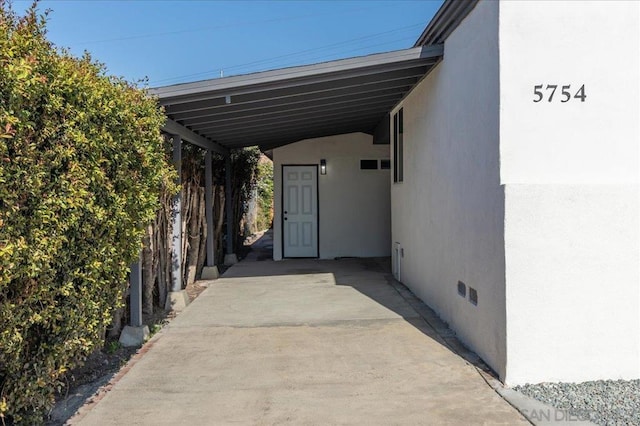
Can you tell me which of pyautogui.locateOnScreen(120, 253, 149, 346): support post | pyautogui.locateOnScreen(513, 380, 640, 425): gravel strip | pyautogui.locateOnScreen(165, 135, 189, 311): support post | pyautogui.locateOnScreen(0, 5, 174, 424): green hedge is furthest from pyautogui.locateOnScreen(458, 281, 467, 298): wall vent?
pyautogui.locateOnScreen(165, 135, 189, 311): support post

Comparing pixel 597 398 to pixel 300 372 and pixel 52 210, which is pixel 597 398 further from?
pixel 52 210

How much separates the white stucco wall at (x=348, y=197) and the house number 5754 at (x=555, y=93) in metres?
7.35

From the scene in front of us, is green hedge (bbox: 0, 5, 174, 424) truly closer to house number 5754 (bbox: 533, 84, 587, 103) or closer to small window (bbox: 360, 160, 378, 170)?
house number 5754 (bbox: 533, 84, 587, 103)

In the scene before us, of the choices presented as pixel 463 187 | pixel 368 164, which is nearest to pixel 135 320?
pixel 463 187

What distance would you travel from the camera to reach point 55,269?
9.56 ft

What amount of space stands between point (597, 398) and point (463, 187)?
211 centimetres

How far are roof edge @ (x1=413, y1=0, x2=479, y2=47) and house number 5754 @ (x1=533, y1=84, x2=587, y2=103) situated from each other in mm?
1092

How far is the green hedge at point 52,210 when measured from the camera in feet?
8.30

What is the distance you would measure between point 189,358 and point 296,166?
7.15 m

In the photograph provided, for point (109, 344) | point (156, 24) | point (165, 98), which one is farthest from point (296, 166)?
point (156, 24)

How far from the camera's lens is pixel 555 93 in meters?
3.81

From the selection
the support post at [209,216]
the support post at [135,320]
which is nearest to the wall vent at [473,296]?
the support post at [135,320]

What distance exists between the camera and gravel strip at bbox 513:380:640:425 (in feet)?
10.3

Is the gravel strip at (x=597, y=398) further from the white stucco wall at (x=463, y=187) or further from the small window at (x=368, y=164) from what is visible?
the small window at (x=368, y=164)
